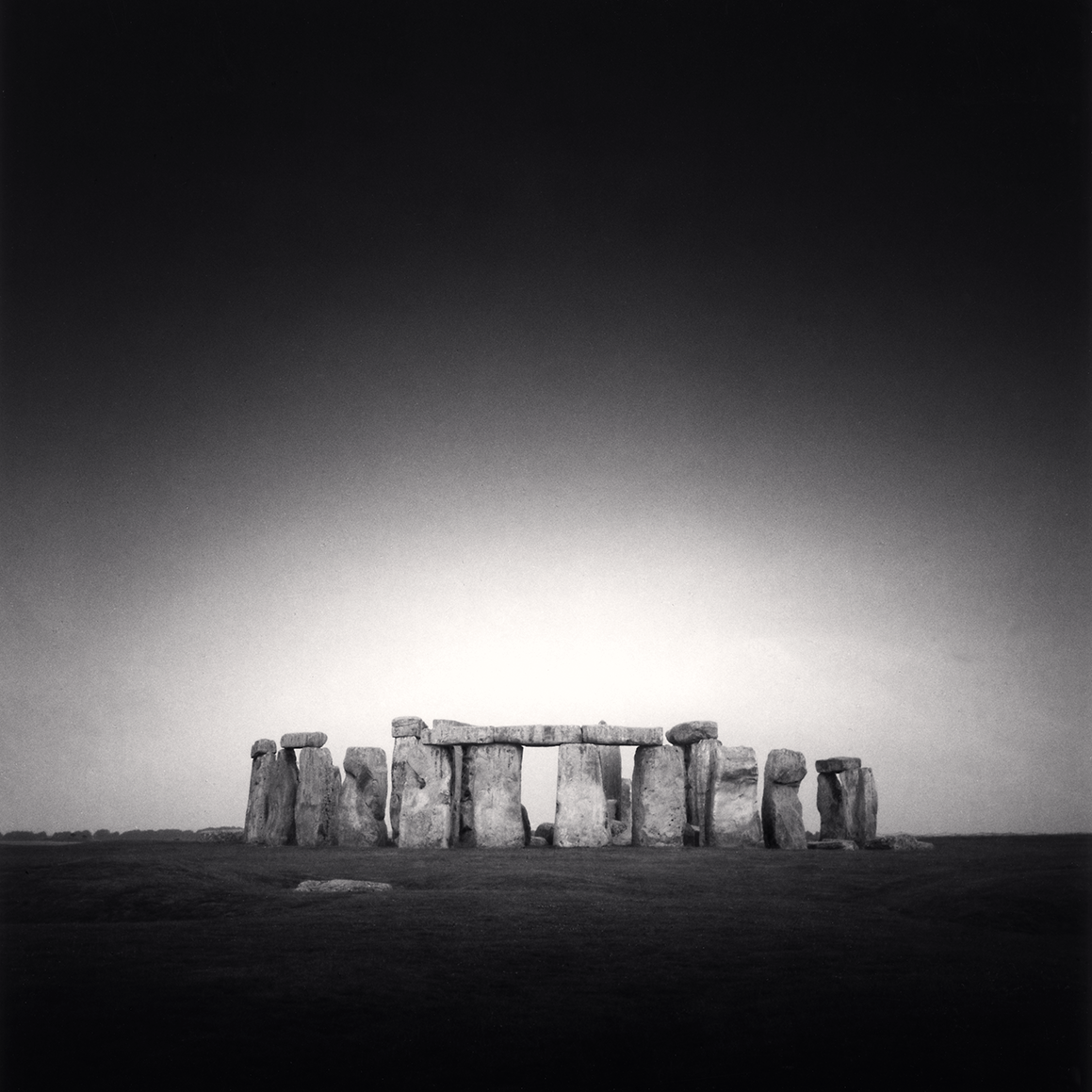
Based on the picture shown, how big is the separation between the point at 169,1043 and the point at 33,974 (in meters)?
1.81

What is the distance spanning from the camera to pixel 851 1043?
4152 millimetres

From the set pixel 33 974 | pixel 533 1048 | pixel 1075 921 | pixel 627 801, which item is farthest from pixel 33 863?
pixel 627 801

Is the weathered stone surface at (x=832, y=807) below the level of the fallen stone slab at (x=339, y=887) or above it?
below

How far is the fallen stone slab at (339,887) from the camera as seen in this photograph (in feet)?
29.4

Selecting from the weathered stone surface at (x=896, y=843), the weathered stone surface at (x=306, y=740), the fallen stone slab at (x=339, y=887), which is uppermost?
the weathered stone surface at (x=306, y=740)

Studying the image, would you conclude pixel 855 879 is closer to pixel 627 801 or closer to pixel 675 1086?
pixel 675 1086

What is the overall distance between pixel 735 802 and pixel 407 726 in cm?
494

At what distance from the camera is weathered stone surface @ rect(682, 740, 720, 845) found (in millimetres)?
14873

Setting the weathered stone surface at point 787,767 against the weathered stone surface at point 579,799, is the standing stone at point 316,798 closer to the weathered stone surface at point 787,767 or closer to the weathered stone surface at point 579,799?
the weathered stone surface at point 579,799

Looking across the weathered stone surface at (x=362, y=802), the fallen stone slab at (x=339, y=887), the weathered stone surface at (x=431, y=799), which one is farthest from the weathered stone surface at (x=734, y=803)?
the fallen stone slab at (x=339, y=887)

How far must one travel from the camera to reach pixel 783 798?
1492 cm

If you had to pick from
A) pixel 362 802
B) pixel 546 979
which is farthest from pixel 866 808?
pixel 546 979

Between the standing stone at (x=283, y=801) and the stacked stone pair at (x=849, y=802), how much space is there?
840 cm

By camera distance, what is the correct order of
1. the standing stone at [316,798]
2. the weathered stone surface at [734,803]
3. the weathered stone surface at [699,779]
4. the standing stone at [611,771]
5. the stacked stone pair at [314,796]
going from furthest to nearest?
1. the standing stone at [611,771]
2. the standing stone at [316,798]
3. the stacked stone pair at [314,796]
4. the weathered stone surface at [699,779]
5. the weathered stone surface at [734,803]
